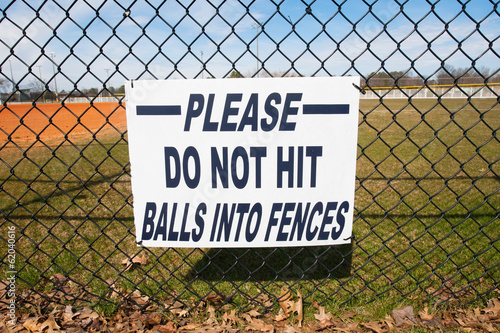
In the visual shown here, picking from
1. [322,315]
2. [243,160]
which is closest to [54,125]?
[243,160]

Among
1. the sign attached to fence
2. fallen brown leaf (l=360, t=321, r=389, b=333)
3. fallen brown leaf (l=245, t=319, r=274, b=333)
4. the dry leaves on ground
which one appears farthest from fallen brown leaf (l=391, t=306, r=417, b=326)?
fallen brown leaf (l=245, t=319, r=274, b=333)

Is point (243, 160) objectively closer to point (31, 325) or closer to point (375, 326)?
point (375, 326)

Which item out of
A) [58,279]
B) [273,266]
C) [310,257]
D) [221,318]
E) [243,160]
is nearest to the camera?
[243,160]

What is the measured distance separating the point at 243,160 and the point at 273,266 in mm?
1282

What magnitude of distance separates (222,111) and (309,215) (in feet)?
2.73

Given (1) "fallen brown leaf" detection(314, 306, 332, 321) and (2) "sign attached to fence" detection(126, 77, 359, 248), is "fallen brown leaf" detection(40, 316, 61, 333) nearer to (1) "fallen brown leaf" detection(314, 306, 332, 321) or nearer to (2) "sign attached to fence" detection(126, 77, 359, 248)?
(2) "sign attached to fence" detection(126, 77, 359, 248)

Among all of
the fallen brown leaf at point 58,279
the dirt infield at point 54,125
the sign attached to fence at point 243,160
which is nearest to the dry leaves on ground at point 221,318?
the fallen brown leaf at point 58,279

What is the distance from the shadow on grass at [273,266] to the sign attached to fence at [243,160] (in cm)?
60

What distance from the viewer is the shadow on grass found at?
254cm

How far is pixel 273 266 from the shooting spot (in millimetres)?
2697

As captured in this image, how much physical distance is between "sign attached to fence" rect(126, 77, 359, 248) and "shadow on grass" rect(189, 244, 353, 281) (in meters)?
0.60

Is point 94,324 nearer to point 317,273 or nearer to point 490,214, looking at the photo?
point 317,273

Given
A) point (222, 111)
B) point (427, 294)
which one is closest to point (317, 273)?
point (427, 294)

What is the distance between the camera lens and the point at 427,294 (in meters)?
2.26
